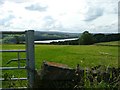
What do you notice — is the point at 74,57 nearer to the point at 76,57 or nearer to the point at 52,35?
the point at 76,57

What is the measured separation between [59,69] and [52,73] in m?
0.16

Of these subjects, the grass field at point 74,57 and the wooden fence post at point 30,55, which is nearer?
the wooden fence post at point 30,55

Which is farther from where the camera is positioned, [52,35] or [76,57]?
[76,57]

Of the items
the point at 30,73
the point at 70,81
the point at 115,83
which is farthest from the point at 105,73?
the point at 30,73

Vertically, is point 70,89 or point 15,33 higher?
point 15,33

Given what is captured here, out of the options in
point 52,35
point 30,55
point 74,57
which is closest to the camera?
point 30,55

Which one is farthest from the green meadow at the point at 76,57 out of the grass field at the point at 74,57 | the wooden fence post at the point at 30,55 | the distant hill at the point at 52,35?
the wooden fence post at the point at 30,55

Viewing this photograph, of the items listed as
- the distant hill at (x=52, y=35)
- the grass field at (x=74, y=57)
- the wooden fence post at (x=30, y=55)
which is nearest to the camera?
the wooden fence post at (x=30, y=55)

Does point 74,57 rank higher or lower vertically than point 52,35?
lower

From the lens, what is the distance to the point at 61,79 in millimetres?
7227

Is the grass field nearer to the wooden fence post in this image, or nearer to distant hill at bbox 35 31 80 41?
distant hill at bbox 35 31 80 41

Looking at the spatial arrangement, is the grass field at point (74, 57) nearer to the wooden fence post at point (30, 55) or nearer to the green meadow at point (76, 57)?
the green meadow at point (76, 57)

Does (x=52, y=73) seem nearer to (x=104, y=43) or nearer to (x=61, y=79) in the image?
(x=61, y=79)

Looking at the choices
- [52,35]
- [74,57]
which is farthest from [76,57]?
[52,35]
